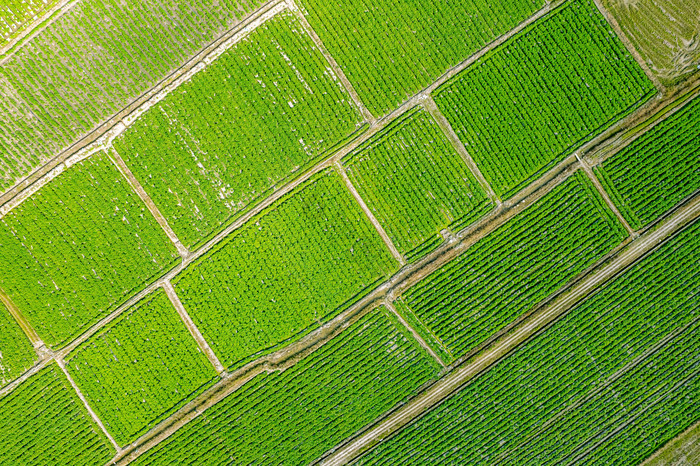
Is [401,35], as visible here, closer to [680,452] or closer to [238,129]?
[238,129]

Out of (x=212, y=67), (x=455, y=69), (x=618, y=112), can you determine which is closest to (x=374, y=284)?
(x=455, y=69)

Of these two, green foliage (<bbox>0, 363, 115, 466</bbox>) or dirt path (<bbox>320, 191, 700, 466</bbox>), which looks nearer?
green foliage (<bbox>0, 363, 115, 466</bbox>)

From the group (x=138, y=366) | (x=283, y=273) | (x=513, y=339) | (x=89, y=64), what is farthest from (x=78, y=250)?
(x=513, y=339)

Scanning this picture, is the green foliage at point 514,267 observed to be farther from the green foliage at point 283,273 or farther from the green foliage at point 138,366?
the green foliage at point 138,366

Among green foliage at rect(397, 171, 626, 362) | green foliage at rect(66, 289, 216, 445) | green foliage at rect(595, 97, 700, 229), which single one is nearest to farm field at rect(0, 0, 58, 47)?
green foliage at rect(66, 289, 216, 445)

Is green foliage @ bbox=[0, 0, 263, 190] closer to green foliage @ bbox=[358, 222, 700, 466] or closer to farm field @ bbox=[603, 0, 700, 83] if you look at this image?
farm field @ bbox=[603, 0, 700, 83]

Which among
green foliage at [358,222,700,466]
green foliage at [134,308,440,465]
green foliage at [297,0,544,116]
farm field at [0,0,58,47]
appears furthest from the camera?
green foliage at [358,222,700,466]
